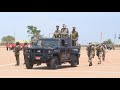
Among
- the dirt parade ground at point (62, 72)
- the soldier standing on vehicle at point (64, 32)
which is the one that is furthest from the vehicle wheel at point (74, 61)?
the soldier standing on vehicle at point (64, 32)

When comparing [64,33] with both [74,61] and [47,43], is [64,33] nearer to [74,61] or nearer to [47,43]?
[74,61]

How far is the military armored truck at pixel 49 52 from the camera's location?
23078mm

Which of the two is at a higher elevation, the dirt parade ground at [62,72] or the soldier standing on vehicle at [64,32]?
the soldier standing on vehicle at [64,32]

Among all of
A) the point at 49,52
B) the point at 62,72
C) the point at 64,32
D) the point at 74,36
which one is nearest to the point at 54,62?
the point at 49,52

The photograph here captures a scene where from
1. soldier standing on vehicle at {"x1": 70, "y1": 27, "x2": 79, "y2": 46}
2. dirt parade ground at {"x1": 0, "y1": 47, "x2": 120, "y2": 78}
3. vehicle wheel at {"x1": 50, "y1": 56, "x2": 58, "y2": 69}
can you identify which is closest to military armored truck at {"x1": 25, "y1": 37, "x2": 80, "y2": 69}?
vehicle wheel at {"x1": 50, "y1": 56, "x2": 58, "y2": 69}

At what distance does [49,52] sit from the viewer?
75.6ft

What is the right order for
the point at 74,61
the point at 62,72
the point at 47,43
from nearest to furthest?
1. the point at 62,72
2. the point at 47,43
3. the point at 74,61

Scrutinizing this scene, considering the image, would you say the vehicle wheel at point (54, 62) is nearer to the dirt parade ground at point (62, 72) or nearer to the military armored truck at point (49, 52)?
the military armored truck at point (49, 52)

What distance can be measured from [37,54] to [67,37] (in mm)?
3568

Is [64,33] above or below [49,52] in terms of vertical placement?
above

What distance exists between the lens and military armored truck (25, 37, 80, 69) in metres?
23.1
